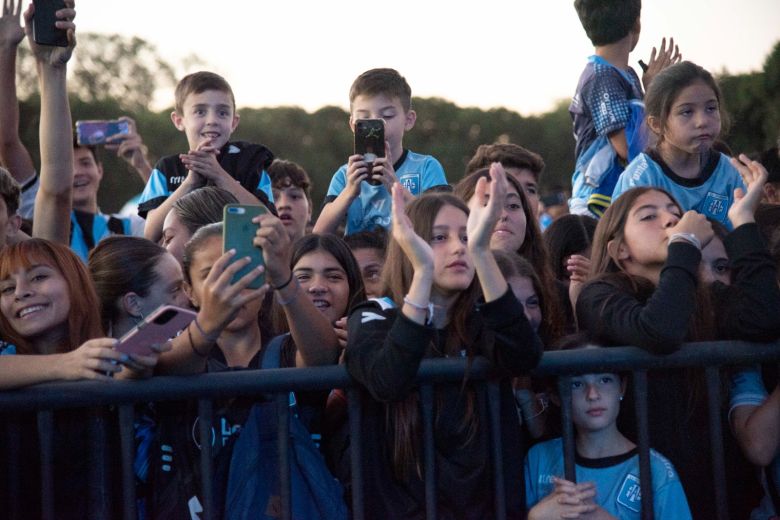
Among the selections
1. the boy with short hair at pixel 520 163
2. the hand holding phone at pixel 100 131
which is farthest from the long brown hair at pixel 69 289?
the hand holding phone at pixel 100 131

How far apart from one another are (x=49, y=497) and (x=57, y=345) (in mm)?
677

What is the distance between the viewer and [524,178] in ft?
19.9

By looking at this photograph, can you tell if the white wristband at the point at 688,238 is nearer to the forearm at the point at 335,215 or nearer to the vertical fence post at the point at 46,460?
the forearm at the point at 335,215

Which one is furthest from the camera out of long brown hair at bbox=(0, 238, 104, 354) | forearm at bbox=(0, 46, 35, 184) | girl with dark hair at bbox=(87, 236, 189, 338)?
forearm at bbox=(0, 46, 35, 184)

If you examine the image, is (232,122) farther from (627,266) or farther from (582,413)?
(582,413)

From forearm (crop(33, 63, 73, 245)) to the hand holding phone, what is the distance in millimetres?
1997

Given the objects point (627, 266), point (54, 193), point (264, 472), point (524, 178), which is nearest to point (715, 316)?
point (627, 266)

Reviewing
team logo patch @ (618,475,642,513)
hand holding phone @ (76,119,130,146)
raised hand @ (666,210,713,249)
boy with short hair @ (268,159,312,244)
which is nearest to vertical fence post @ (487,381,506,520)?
team logo patch @ (618,475,642,513)

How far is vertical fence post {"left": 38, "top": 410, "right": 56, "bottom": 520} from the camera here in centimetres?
344

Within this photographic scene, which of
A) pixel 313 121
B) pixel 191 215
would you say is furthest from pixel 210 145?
pixel 313 121

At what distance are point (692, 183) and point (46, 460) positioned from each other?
3.19m

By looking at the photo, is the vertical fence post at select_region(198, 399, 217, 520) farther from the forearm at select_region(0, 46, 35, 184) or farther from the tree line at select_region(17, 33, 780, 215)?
the tree line at select_region(17, 33, 780, 215)

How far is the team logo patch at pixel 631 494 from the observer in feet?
12.1

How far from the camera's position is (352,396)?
3.54 m
